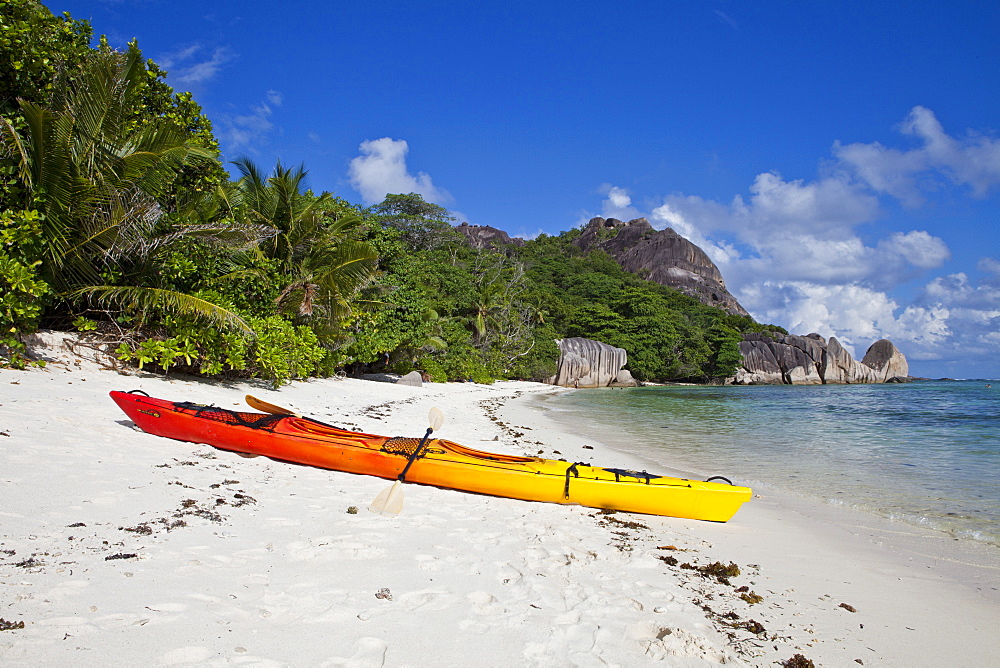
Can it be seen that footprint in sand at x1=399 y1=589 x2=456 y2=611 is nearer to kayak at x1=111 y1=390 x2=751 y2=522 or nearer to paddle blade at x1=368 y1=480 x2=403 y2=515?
paddle blade at x1=368 y1=480 x2=403 y2=515

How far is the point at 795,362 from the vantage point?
48969 mm

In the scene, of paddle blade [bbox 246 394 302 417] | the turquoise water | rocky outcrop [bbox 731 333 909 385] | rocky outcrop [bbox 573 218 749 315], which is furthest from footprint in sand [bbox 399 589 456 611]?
rocky outcrop [bbox 573 218 749 315]

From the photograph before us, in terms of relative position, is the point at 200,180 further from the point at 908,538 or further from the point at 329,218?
the point at 908,538

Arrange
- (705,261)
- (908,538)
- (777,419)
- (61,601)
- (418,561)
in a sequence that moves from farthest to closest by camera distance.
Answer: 1. (705,261)
2. (777,419)
3. (908,538)
4. (418,561)
5. (61,601)

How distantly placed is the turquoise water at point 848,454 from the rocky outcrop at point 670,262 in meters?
49.3

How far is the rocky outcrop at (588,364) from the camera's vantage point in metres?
38.0

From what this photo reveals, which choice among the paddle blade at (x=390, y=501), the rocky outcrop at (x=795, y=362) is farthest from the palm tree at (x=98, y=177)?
the rocky outcrop at (x=795, y=362)

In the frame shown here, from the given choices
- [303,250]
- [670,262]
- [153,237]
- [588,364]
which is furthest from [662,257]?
[153,237]

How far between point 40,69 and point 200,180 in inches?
138

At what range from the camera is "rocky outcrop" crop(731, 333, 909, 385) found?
4828 cm

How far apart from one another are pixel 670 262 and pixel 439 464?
65.9m

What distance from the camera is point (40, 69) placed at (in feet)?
26.4

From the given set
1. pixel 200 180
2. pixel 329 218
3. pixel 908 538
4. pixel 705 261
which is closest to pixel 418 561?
pixel 908 538

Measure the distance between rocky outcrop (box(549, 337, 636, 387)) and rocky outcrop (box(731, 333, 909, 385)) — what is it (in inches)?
568
